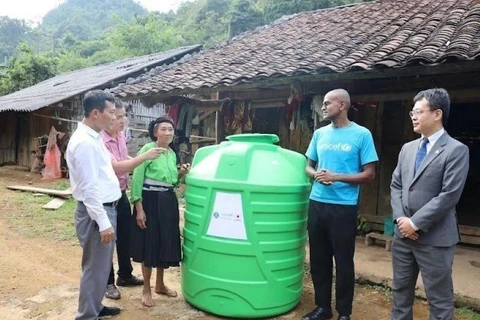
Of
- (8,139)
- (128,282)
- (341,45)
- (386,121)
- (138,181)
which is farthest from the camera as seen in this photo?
(8,139)

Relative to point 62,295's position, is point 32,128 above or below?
above

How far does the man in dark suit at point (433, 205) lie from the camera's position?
247 cm

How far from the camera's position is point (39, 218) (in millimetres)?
7309

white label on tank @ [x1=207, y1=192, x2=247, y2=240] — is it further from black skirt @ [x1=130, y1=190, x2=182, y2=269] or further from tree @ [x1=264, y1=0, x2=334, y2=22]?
tree @ [x1=264, y1=0, x2=334, y2=22]

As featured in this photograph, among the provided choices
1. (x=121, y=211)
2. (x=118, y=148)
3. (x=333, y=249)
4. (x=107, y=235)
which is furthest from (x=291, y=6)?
(x=107, y=235)

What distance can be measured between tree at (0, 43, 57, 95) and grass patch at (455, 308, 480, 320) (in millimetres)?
22222

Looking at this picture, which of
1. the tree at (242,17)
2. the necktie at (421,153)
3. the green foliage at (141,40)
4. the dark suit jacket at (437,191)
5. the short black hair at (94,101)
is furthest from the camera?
the green foliage at (141,40)

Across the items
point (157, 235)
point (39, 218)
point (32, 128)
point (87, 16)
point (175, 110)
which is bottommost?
point (39, 218)

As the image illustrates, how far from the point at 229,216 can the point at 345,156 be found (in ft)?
3.34

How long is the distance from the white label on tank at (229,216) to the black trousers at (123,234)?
99 cm

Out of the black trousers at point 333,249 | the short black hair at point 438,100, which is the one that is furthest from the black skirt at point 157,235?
the short black hair at point 438,100

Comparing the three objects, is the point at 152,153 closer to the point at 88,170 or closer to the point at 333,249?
the point at 88,170

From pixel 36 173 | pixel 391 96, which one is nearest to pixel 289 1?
pixel 36 173

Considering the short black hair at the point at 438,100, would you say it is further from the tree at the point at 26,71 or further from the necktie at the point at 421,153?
the tree at the point at 26,71
